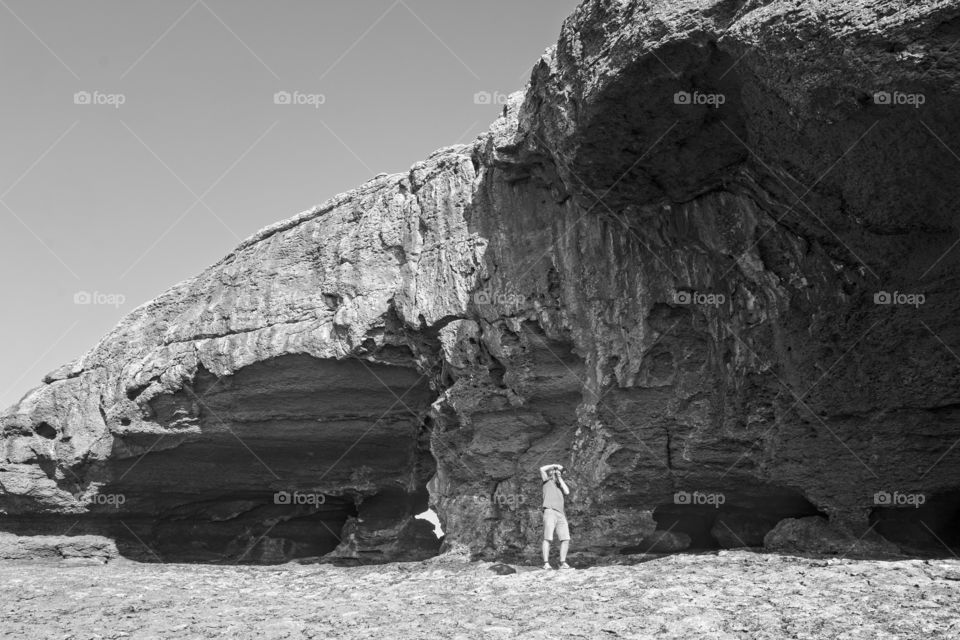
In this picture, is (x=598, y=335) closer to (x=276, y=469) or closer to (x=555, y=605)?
(x=555, y=605)

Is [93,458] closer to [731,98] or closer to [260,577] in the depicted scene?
[260,577]

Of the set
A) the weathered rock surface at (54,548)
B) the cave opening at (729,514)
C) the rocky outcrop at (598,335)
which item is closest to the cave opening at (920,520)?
the rocky outcrop at (598,335)

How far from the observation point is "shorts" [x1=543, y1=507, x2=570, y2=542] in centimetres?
1217

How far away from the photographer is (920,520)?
12047 millimetres

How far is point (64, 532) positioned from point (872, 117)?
1807cm

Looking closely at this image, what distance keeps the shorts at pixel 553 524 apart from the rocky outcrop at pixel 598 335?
1.72m

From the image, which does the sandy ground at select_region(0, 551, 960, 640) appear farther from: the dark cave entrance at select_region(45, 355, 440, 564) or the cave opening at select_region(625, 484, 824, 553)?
the dark cave entrance at select_region(45, 355, 440, 564)

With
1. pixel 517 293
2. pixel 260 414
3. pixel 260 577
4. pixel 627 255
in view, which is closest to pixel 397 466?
pixel 260 414

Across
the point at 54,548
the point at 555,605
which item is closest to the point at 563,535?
the point at 555,605

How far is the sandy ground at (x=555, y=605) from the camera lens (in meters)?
8.29

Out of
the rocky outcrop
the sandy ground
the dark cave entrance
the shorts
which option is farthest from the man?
the dark cave entrance

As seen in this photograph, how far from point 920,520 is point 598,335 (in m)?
5.28

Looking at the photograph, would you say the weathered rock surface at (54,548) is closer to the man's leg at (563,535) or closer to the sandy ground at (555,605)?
the sandy ground at (555,605)

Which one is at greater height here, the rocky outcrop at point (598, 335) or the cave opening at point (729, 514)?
the rocky outcrop at point (598, 335)
